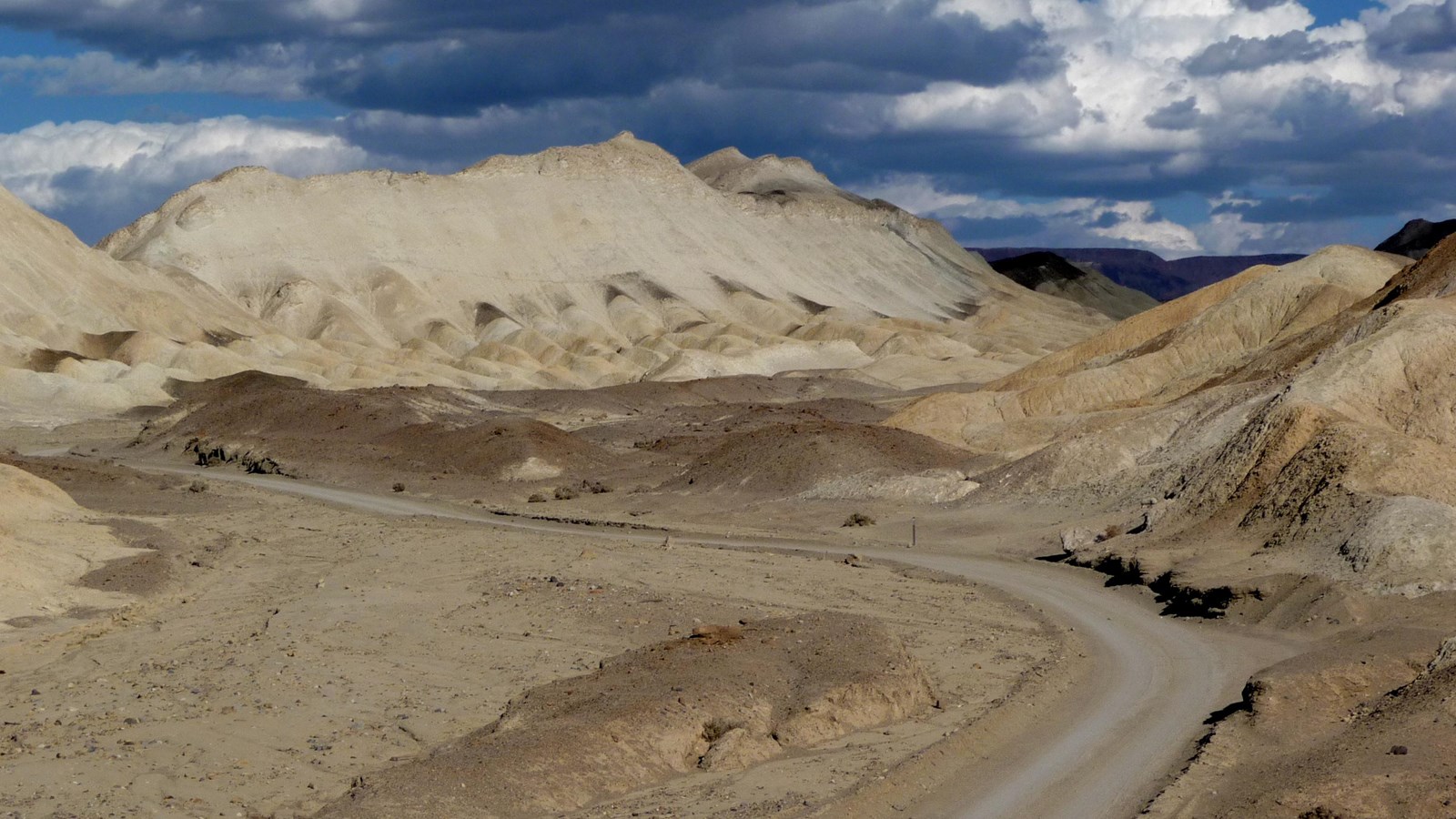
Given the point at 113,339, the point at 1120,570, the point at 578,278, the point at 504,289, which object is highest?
the point at 578,278

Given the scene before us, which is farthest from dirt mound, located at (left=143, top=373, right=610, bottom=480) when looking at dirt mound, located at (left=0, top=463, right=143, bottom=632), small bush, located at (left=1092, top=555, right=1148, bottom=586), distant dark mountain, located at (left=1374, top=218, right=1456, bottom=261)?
distant dark mountain, located at (left=1374, top=218, right=1456, bottom=261)

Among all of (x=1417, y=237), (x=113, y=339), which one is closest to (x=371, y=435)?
(x=113, y=339)

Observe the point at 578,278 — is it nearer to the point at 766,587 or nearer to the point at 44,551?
the point at 44,551

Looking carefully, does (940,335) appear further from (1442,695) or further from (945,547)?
(1442,695)

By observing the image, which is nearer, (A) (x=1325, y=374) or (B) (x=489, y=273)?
(A) (x=1325, y=374)

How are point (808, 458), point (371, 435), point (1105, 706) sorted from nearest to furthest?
point (1105, 706) < point (808, 458) < point (371, 435)

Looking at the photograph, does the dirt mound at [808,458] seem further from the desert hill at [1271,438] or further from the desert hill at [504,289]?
the desert hill at [504,289]


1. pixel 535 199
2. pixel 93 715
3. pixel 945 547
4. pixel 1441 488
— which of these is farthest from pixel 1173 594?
pixel 535 199

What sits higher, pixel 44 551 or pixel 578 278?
pixel 578 278
